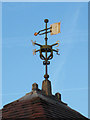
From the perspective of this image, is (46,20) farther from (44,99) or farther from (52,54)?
(44,99)

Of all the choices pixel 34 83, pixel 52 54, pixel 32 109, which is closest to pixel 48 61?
pixel 52 54

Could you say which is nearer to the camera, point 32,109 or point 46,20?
point 32,109

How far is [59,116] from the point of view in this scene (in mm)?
8664

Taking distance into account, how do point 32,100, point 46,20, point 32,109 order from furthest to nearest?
point 46,20 < point 32,100 < point 32,109

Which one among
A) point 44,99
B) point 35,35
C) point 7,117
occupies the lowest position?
point 7,117

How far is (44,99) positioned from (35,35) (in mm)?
3552

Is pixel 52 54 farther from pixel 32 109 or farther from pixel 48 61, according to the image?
pixel 32 109

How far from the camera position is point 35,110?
849 cm

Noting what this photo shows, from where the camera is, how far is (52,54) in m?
11.5

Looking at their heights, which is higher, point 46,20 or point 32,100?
point 46,20

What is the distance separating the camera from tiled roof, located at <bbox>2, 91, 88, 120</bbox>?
8.27m

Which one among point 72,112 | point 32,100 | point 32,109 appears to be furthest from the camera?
point 72,112

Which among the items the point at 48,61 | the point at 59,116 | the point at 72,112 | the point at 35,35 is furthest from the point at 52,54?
the point at 59,116

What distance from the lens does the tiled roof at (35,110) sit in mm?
A: 8273
